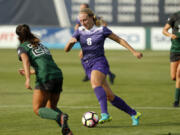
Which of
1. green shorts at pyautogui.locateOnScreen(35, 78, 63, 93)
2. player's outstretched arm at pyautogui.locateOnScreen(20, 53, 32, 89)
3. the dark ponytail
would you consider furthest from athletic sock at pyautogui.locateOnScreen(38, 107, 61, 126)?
the dark ponytail

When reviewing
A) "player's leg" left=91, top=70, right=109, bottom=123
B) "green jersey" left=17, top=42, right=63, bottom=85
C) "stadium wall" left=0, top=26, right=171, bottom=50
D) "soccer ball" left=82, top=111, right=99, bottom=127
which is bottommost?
"stadium wall" left=0, top=26, right=171, bottom=50

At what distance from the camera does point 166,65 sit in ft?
73.8

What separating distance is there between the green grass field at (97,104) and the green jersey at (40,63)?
0.98 metres

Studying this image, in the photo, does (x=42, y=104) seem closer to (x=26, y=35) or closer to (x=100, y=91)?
(x=26, y=35)

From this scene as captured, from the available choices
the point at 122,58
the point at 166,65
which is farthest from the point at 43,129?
the point at 122,58

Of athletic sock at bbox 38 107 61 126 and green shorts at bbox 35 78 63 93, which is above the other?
green shorts at bbox 35 78 63 93

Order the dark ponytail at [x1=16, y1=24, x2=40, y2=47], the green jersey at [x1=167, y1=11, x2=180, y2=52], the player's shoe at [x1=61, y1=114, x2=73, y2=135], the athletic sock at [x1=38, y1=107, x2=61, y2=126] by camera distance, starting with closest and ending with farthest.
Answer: the player's shoe at [x1=61, y1=114, x2=73, y2=135], the athletic sock at [x1=38, y1=107, x2=61, y2=126], the dark ponytail at [x1=16, y1=24, x2=40, y2=47], the green jersey at [x1=167, y1=11, x2=180, y2=52]

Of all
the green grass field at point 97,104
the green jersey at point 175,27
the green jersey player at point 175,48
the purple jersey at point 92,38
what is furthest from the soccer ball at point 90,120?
the green jersey at point 175,27

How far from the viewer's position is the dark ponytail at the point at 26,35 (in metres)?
7.51

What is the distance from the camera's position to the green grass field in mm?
8289

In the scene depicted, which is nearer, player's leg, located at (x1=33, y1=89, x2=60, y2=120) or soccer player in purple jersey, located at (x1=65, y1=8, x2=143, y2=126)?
player's leg, located at (x1=33, y1=89, x2=60, y2=120)

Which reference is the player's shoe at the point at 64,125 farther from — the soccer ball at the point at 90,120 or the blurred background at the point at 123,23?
the blurred background at the point at 123,23

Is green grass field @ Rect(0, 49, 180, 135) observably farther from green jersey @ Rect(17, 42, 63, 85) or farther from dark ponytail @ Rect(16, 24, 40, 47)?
dark ponytail @ Rect(16, 24, 40, 47)

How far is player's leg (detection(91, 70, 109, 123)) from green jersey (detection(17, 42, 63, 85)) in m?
1.04
